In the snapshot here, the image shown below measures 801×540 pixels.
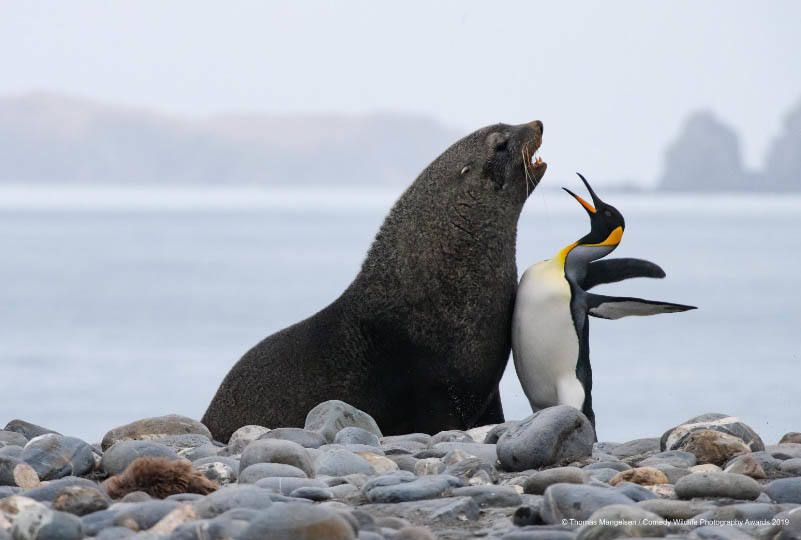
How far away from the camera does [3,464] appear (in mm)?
4188

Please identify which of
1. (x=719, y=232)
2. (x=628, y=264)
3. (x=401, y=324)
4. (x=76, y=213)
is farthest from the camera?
(x=76, y=213)

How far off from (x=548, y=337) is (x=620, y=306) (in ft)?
1.45

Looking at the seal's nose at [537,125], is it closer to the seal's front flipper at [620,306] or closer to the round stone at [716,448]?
the seal's front flipper at [620,306]

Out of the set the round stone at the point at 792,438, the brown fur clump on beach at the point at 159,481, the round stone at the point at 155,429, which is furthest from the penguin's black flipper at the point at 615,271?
the brown fur clump on beach at the point at 159,481

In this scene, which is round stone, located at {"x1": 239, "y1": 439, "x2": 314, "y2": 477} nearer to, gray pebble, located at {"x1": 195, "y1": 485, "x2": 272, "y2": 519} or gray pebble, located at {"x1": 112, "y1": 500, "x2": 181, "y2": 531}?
gray pebble, located at {"x1": 195, "y1": 485, "x2": 272, "y2": 519}

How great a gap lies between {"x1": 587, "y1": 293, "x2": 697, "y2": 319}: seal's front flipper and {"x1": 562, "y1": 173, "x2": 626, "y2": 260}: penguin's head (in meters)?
0.33

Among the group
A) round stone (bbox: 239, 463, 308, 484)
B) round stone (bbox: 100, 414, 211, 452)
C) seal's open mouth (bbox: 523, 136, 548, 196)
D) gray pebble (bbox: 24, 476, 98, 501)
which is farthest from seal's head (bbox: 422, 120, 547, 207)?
gray pebble (bbox: 24, 476, 98, 501)

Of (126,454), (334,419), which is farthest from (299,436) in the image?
(126,454)

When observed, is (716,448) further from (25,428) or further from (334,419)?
(25,428)

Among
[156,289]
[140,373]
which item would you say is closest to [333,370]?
[140,373]

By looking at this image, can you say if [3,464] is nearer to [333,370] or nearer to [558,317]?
A: [333,370]

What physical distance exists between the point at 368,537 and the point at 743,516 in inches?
45.1

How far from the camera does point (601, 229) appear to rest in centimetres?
671

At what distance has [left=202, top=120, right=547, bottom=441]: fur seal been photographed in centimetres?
617
